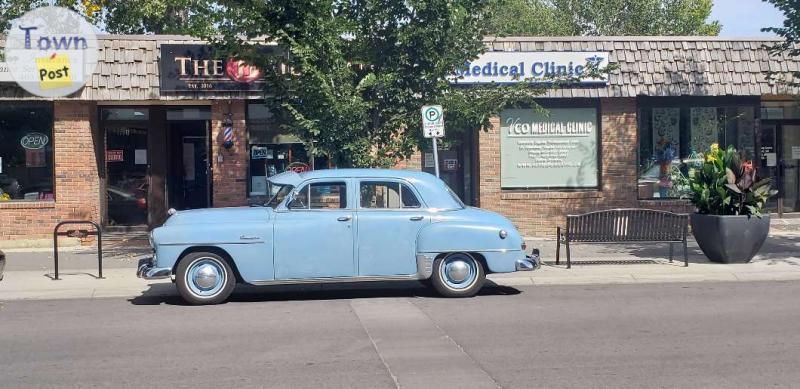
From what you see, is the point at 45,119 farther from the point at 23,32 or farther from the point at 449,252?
the point at 449,252

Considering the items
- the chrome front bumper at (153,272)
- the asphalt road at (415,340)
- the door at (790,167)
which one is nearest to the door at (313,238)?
the asphalt road at (415,340)

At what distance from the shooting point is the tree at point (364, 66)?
12.8m

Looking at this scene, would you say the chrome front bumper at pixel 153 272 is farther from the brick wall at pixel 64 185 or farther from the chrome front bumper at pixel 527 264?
the brick wall at pixel 64 185

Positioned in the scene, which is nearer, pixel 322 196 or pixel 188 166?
pixel 322 196

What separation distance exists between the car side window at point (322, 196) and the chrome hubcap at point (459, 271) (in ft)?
4.85

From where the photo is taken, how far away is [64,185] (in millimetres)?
16562

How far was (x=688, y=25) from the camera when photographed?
3397 centimetres

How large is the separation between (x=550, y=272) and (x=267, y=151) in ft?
22.5

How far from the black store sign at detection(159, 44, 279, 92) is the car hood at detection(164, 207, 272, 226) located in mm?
5794

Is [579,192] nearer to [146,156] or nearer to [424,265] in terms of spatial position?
[424,265]

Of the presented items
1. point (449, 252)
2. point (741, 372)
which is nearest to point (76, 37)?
point (449, 252)

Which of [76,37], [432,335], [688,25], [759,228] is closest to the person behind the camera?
[432,335]

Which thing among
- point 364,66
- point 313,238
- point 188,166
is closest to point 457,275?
point 313,238

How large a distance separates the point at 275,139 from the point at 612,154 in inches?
269
